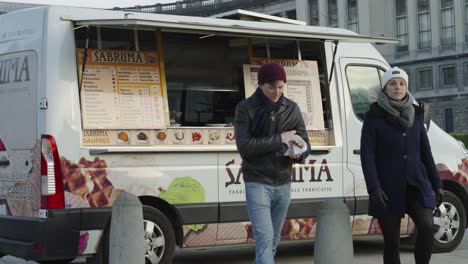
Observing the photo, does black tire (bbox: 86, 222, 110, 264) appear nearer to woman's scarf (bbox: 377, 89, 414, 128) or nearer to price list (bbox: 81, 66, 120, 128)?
price list (bbox: 81, 66, 120, 128)

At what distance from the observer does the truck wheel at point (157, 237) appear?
794 cm

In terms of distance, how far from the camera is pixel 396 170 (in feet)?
21.1

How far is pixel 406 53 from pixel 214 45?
3247 inches

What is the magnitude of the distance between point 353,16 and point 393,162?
90608 mm

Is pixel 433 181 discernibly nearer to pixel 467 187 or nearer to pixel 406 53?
pixel 467 187

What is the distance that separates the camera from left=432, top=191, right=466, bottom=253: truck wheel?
9961 millimetres

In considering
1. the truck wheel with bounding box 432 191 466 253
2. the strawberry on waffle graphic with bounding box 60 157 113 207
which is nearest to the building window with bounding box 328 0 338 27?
the truck wheel with bounding box 432 191 466 253

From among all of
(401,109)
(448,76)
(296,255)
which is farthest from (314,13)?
(401,109)

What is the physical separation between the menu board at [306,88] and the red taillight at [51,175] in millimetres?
2538

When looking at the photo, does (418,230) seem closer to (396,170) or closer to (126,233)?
(396,170)

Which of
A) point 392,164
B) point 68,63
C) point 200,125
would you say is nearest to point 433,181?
point 392,164

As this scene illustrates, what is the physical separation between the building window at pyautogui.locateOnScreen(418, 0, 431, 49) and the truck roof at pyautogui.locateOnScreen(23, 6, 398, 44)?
8016 centimetres

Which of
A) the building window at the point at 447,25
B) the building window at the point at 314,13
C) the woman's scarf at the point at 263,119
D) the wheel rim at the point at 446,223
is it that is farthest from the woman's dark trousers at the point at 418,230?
the building window at the point at 314,13

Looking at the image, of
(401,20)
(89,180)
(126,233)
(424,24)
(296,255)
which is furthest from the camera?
(401,20)
